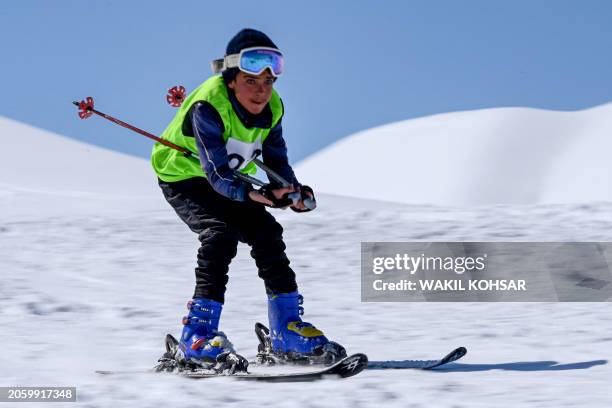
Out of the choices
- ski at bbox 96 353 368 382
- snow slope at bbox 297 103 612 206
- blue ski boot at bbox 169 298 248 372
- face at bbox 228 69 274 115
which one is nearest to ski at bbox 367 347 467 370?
ski at bbox 96 353 368 382

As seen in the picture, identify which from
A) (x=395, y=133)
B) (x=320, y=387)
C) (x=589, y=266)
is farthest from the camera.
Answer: (x=395, y=133)

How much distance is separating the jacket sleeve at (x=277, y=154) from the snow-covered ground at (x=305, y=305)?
113cm

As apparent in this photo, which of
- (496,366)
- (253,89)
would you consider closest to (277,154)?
(253,89)

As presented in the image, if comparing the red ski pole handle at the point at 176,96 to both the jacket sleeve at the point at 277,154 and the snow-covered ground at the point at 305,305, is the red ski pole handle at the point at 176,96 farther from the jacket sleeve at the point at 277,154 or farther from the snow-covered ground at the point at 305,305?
the snow-covered ground at the point at 305,305

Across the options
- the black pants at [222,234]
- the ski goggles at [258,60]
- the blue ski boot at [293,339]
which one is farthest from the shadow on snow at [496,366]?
the ski goggles at [258,60]

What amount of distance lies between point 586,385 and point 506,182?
3810 inches

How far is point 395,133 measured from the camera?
307 feet

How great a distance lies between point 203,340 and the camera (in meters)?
4.83

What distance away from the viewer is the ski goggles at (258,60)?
4.81 m

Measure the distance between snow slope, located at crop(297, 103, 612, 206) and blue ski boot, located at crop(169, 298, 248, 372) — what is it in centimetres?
8116

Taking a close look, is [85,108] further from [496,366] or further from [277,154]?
[496,366]

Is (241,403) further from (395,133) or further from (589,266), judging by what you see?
(395,133)

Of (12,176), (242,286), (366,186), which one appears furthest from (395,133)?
(242,286)

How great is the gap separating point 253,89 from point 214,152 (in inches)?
14.4
